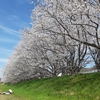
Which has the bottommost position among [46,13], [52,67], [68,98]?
[68,98]

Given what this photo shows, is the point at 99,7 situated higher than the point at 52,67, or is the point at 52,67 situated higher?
the point at 99,7

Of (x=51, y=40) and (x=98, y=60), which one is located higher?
(x=51, y=40)

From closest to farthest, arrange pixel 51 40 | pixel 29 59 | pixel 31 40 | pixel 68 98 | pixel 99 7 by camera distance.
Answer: pixel 99 7
pixel 68 98
pixel 51 40
pixel 31 40
pixel 29 59

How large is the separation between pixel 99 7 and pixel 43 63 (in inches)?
967

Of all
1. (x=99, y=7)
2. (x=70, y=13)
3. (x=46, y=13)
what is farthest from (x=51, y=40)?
(x=99, y=7)

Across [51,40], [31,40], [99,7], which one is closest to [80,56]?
[51,40]

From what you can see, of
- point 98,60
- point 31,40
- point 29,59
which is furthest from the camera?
point 29,59

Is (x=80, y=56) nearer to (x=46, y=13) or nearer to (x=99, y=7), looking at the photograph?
(x=46, y=13)

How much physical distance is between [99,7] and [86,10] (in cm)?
125

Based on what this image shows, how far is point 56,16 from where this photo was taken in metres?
22.2

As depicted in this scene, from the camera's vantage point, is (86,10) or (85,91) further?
(85,91)

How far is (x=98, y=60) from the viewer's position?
4038cm

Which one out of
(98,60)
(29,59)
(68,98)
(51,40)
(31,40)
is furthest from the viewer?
(29,59)

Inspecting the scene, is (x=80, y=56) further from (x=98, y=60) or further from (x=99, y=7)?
(x=99, y=7)
